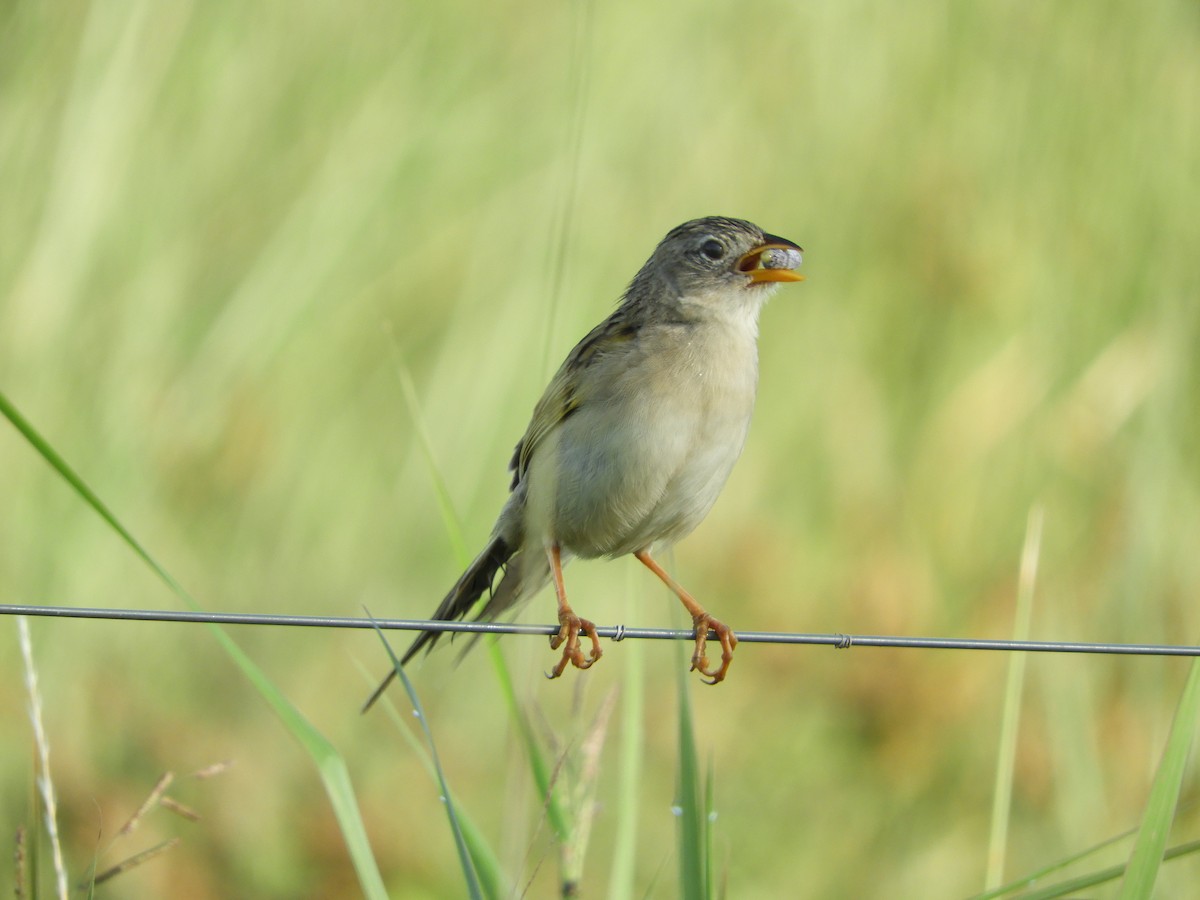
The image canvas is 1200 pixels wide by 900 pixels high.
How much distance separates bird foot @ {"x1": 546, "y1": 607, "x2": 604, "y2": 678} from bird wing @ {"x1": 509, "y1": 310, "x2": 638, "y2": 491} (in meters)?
0.57

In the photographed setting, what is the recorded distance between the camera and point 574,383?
4.09 metres

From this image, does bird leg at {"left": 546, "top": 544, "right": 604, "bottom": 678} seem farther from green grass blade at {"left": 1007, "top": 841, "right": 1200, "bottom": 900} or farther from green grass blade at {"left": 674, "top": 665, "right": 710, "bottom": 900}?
green grass blade at {"left": 1007, "top": 841, "right": 1200, "bottom": 900}

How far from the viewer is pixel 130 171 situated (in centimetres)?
525

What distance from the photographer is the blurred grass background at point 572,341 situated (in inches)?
194

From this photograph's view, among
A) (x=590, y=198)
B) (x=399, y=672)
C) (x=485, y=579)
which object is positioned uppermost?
(x=590, y=198)

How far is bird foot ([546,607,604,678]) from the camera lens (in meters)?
3.75

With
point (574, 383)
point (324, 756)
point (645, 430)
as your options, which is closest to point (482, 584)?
point (574, 383)

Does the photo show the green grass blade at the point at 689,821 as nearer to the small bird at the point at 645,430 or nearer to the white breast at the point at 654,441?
the small bird at the point at 645,430

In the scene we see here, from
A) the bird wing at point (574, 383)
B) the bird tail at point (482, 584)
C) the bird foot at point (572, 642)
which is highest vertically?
the bird wing at point (574, 383)

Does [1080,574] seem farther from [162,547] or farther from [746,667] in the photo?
[162,547]

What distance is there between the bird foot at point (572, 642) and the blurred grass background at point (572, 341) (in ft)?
2.02

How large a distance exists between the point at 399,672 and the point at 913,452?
15.5ft

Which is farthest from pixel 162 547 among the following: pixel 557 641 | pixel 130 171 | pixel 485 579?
pixel 557 641

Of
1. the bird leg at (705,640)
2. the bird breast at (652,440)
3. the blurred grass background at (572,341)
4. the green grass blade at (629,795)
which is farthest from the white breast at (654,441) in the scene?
the green grass blade at (629,795)
